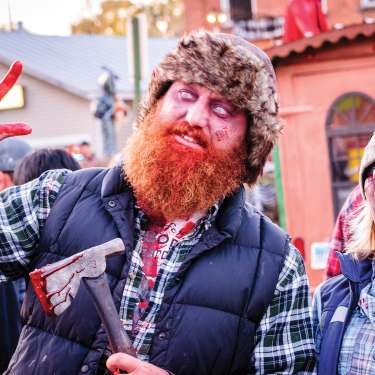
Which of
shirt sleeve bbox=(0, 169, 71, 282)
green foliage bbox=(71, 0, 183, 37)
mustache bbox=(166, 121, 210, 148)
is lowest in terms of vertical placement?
shirt sleeve bbox=(0, 169, 71, 282)

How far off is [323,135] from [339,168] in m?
0.34

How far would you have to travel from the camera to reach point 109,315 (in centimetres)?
220

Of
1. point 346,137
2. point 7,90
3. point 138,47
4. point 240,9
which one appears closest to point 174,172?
point 7,90

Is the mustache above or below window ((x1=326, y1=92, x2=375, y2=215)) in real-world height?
above

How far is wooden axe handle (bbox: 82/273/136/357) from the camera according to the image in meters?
2.18

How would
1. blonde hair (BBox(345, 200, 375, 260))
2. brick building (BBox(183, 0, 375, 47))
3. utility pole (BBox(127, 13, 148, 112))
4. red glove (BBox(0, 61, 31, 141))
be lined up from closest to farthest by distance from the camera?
1. red glove (BBox(0, 61, 31, 141))
2. blonde hair (BBox(345, 200, 375, 260))
3. utility pole (BBox(127, 13, 148, 112))
4. brick building (BBox(183, 0, 375, 47))

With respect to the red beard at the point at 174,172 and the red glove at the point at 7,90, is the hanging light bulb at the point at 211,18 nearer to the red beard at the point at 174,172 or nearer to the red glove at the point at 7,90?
the red beard at the point at 174,172

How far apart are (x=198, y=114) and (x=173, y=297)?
0.65 m

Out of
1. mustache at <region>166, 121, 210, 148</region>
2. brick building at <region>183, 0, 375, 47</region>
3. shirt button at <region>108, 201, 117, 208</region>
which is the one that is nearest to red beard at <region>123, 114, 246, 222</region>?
mustache at <region>166, 121, 210, 148</region>

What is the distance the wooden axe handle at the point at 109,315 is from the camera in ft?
7.16

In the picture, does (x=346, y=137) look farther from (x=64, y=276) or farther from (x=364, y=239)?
(x=64, y=276)

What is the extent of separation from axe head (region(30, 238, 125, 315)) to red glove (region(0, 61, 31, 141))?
0.45 meters

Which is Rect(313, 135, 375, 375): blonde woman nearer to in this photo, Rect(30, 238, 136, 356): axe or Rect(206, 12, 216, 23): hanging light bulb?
Rect(30, 238, 136, 356): axe

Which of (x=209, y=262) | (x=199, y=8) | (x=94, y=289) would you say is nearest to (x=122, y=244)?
(x=94, y=289)
